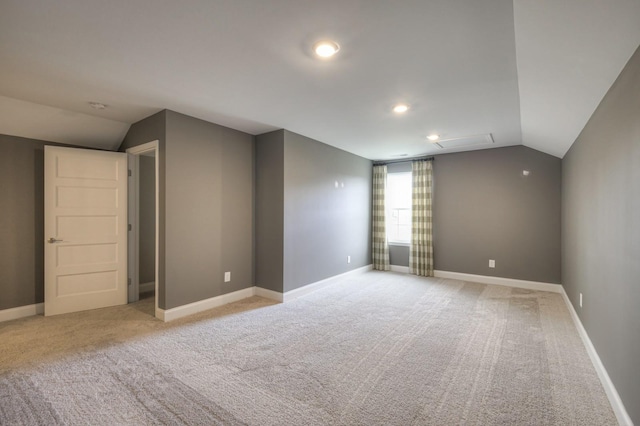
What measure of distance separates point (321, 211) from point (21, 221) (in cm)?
391

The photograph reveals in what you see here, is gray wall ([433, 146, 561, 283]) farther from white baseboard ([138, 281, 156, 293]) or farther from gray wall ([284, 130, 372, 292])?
white baseboard ([138, 281, 156, 293])

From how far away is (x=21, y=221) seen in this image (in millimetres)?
3688

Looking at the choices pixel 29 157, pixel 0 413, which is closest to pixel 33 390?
pixel 0 413

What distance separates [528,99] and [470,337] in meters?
2.41

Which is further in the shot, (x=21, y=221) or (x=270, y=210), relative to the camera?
(x=270, y=210)

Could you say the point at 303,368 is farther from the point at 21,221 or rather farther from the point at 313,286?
the point at 21,221

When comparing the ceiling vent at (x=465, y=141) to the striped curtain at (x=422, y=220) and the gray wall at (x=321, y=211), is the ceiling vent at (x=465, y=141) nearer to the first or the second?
the striped curtain at (x=422, y=220)

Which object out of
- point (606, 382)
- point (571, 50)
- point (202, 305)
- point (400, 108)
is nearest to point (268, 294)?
point (202, 305)

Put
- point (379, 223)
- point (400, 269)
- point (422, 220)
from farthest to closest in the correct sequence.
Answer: point (379, 223), point (400, 269), point (422, 220)

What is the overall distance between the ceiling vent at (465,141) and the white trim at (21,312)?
5981 mm

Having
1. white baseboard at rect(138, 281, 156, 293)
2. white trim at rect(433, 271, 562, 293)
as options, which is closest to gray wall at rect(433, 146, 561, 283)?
white trim at rect(433, 271, 562, 293)

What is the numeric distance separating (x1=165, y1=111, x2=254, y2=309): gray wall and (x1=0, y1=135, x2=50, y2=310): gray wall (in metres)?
1.80

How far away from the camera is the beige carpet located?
194 cm

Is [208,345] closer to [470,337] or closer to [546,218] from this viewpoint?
[470,337]
